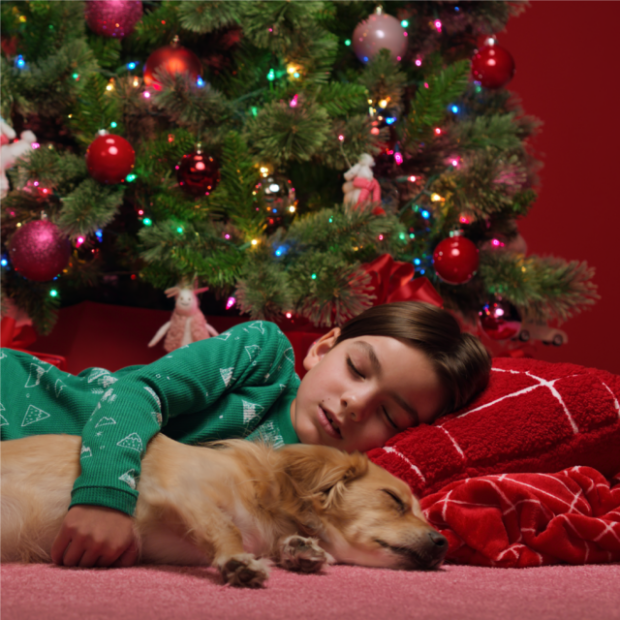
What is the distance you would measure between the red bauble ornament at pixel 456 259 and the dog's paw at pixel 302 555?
1.44 m

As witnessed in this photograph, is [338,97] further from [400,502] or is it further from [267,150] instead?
[400,502]

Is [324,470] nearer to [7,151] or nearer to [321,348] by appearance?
[321,348]

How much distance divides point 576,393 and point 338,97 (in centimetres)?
132

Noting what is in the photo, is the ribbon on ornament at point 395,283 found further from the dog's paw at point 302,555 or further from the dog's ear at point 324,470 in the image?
the dog's paw at point 302,555

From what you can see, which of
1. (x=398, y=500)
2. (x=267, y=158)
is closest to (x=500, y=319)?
(x=267, y=158)

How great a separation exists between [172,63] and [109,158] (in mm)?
448

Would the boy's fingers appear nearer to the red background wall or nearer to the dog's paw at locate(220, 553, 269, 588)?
the dog's paw at locate(220, 553, 269, 588)

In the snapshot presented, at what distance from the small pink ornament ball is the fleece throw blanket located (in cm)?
177

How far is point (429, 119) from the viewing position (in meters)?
2.18

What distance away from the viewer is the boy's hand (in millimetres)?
858

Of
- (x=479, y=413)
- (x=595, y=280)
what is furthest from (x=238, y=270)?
(x=595, y=280)

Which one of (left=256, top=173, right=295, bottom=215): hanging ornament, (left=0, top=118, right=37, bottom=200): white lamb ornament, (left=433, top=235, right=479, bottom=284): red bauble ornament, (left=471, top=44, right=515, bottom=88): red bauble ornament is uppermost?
(left=471, top=44, right=515, bottom=88): red bauble ornament

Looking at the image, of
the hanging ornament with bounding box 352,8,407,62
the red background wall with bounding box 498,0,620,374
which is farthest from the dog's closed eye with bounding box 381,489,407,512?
the red background wall with bounding box 498,0,620,374

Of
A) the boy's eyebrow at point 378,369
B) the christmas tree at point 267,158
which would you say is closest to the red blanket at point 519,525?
the boy's eyebrow at point 378,369
